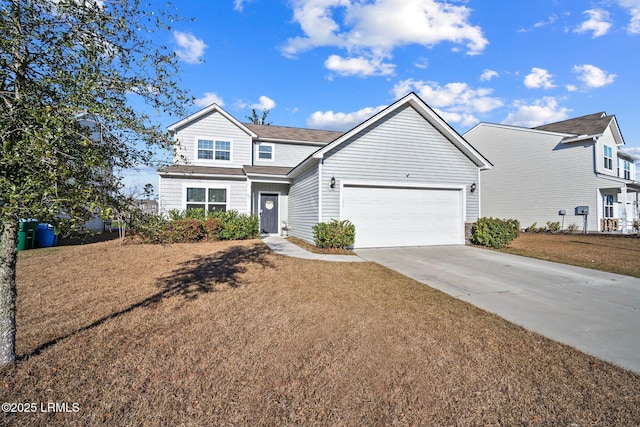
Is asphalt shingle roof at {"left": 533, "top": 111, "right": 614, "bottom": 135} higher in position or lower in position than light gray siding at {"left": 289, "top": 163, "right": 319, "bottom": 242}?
higher

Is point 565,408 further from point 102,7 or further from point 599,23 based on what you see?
point 599,23

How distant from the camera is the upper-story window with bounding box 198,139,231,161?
15.2 meters

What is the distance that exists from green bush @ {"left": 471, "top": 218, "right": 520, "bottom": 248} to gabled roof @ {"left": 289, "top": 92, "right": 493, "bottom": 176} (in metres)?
2.57

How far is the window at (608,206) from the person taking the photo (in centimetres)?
1894

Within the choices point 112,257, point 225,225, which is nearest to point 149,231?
point 112,257

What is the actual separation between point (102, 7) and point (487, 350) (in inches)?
217

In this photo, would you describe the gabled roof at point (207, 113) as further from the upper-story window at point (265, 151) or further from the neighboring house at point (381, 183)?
the upper-story window at point (265, 151)

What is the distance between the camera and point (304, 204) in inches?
488

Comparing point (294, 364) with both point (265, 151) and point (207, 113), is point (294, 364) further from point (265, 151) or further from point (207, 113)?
point (207, 113)

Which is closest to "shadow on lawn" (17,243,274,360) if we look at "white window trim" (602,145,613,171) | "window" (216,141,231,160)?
"window" (216,141,231,160)

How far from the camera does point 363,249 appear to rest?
10.8 m

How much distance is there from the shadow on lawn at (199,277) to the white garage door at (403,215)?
378cm

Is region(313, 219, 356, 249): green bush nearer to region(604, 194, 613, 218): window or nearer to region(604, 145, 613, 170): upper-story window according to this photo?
region(604, 194, 613, 218): window

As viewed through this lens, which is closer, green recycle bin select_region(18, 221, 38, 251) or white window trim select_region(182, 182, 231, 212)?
green recycle bin select_region(18, 221, 38, 251)
